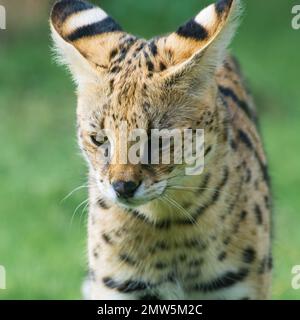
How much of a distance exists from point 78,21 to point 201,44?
711mm

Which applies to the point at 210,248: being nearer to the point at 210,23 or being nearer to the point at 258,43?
the point at 210,23

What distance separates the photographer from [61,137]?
995 centimetres

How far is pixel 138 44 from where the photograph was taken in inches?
178

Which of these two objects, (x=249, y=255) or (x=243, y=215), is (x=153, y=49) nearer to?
(x=243, y=215)

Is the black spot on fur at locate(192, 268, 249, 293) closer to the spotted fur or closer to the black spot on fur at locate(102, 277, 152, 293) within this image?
the spotted fur

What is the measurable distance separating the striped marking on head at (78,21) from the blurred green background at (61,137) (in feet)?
2.67

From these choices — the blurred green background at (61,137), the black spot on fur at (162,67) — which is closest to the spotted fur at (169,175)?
the black spot on fur at (162,67)

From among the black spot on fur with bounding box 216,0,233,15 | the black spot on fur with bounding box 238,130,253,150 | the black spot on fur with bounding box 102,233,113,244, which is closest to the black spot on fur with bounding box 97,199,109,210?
the black spot on fur with bounding box 102,233,113,244

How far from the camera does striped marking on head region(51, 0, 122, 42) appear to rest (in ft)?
15.4

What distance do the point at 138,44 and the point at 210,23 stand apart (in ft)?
1.15

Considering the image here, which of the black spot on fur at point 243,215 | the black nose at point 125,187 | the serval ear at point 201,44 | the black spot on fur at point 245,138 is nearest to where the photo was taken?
the black nose at point 125,187

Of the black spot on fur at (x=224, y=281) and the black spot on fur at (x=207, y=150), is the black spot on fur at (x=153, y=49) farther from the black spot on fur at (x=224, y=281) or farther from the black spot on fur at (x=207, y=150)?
the black spot on fur at (x=224, y=281)

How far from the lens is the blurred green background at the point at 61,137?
6.99 meters
